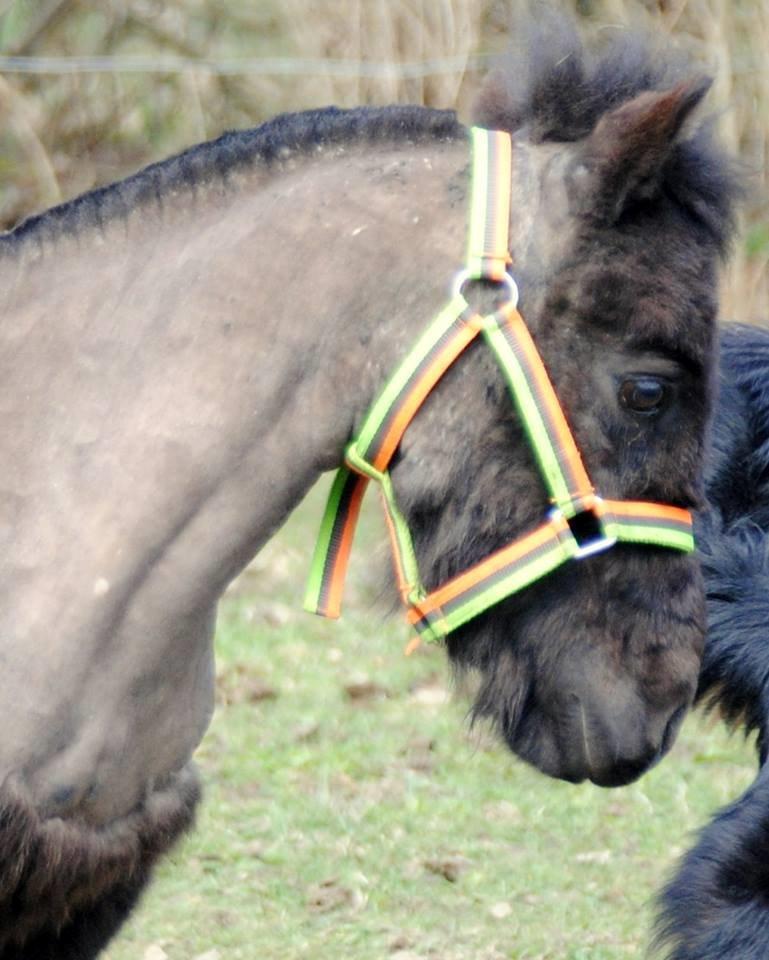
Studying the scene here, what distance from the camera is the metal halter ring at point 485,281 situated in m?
2.51

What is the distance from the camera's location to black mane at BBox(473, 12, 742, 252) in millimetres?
2600

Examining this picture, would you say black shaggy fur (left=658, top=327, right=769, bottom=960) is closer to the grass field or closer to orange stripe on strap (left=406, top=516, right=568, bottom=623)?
the grass field

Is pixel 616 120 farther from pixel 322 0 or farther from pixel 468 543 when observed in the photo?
pixel 322 0

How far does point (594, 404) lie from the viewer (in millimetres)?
2557

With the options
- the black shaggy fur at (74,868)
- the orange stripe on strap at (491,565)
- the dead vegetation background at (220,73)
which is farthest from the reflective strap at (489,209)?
the dead vegetation background at (220,73)

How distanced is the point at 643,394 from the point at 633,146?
0.41 meters

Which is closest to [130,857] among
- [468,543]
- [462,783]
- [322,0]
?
[468,543]

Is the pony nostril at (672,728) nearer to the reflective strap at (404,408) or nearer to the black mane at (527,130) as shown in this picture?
the reflective strap at (404,408)

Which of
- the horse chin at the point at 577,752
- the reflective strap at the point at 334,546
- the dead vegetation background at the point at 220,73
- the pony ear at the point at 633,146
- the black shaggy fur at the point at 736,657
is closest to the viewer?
the pony ear at the point at 633,146

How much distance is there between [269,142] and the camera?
8.86 ft

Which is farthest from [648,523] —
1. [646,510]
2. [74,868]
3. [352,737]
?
[352,737]

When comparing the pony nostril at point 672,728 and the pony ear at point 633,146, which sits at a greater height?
the pony ear at point 633,146

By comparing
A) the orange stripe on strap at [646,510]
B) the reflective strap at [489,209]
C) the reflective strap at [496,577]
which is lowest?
the reflective strap at [496,577]

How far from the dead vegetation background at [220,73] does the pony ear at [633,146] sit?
17.9 feet
